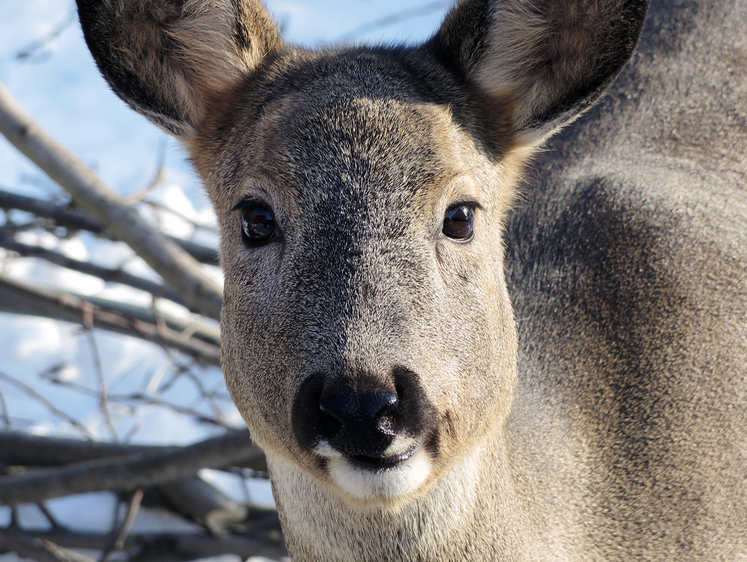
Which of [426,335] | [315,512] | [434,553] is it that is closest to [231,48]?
[426,335]

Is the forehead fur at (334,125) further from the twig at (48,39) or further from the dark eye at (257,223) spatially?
the twig at (48,39)

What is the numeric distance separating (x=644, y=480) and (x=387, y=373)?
4.73 ft

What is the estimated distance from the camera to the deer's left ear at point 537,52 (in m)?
2.67

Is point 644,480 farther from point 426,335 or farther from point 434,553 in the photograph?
point 426,335

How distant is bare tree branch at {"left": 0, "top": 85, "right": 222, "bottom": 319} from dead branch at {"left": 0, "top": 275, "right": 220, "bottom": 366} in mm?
506

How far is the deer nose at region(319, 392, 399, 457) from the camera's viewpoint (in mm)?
1930

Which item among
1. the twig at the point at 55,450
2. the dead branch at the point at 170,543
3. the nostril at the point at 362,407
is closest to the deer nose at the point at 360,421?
the nostril at the point at 362,407

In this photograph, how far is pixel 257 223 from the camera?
2475 millimetres

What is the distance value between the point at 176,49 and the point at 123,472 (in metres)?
2.31

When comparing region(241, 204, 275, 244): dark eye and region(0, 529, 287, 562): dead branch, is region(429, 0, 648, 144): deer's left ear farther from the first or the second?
region(0, 529, 287, 562): dead branch

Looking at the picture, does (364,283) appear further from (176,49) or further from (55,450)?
(55,450)

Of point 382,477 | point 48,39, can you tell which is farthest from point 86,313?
point 382,477

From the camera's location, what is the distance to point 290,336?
7.32 feet

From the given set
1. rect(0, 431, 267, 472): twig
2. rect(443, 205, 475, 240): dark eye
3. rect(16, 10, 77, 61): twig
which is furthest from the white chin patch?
rect(16, 10, 77, 61): twig
